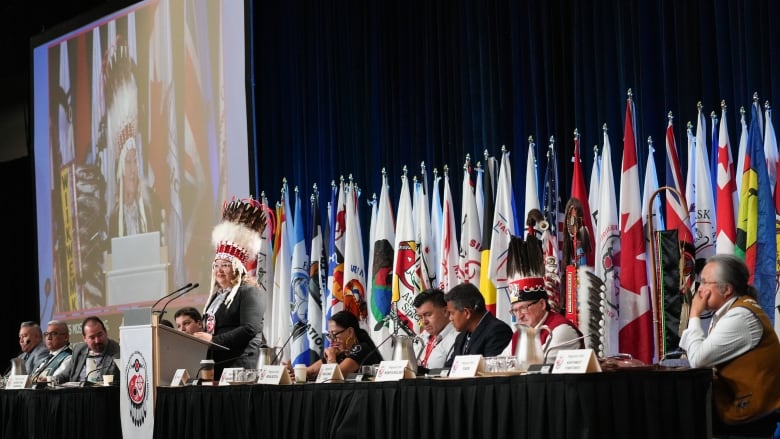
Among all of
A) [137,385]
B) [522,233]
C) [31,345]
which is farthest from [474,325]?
[31,345]

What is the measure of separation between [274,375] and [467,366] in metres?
1.08

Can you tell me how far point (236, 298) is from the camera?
210 inches

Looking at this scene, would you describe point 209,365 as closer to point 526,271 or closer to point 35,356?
point 526,271

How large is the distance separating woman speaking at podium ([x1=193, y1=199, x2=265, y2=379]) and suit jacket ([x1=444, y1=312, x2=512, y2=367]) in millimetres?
1041

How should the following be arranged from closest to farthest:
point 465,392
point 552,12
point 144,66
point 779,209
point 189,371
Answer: point 465,392 → point 189,371 → point 779,209 → point 552,12 → point 144,66

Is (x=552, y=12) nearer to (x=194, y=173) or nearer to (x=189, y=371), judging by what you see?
(x=194, y=173)

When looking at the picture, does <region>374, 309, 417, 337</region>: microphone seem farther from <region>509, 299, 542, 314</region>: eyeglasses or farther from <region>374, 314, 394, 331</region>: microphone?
<region>509, 299, 542, 314</region>: eyeglasses

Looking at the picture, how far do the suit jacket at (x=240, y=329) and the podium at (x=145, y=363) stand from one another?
10cm

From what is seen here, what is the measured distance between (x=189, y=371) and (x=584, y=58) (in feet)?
13.1

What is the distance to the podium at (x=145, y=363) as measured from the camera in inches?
195

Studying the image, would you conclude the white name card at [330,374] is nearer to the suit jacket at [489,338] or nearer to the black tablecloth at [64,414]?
the suit jacket at [489,338]

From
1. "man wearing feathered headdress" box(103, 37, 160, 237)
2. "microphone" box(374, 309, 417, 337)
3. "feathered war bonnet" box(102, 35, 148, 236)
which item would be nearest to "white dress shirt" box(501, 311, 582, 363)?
"microphone" box(374, 309, 417, 337)

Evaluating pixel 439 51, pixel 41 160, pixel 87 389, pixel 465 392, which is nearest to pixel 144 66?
pixel 41 160

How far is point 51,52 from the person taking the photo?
36.6ft
